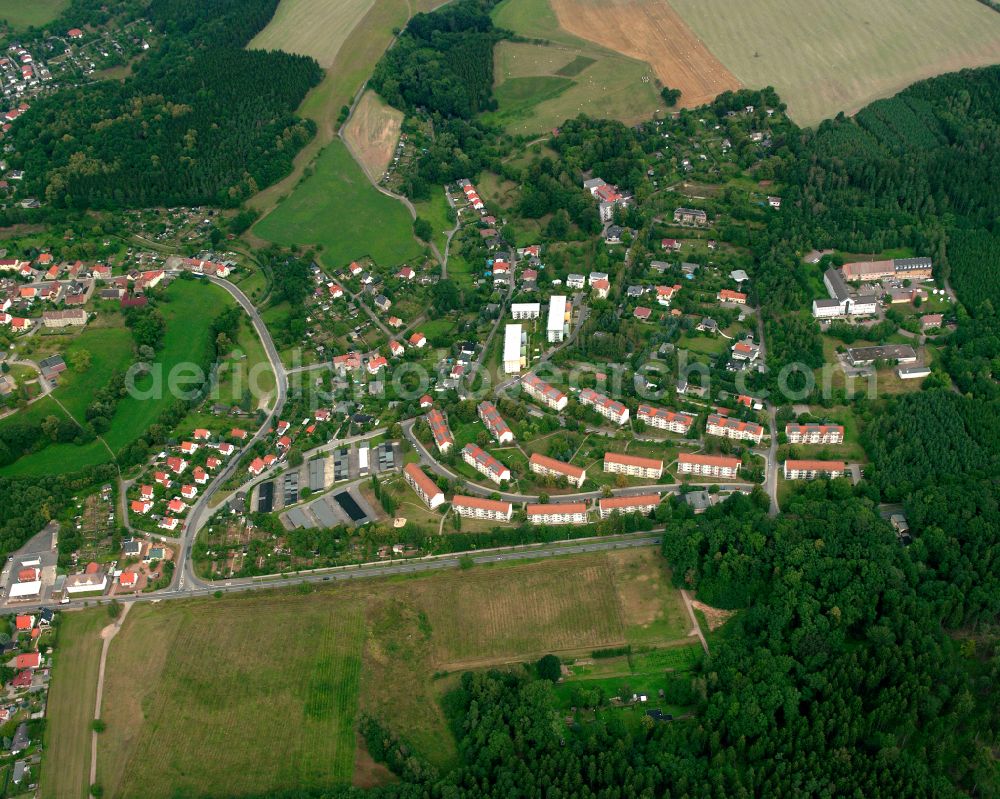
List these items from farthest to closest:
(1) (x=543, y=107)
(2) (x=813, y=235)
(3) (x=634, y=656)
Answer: (1) (x=543, y=107), (2) (x=813, y=235), (3) (x=634, y=656)

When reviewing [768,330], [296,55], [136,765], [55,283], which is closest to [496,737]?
[136,765]

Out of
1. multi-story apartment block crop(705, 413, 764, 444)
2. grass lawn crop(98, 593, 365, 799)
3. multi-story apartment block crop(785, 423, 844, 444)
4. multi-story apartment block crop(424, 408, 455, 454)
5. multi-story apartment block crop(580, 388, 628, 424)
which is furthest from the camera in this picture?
multi-story apartment block crop(580, 388, 628, 424)

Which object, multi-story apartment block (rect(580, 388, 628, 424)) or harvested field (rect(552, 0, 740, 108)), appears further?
harvested field (rect(552, 0, 740, 108))

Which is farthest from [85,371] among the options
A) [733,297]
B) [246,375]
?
[733,297]

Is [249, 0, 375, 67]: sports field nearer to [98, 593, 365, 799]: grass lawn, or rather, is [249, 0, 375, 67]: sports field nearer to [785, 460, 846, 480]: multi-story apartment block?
[98, 593, 365, 799]: grass lawn

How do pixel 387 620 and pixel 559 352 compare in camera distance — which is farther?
pixel 559 352

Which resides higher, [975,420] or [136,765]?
[975,420]

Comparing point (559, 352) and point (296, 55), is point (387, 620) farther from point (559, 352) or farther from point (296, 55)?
point (296, 55)

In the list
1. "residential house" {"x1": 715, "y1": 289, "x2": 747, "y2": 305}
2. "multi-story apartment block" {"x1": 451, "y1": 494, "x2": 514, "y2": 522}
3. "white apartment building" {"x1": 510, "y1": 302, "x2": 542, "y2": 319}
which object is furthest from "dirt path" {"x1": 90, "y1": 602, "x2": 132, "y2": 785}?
"residential house" {"x1": 715, "y1": 289, "x2": 747, "y2": 305}

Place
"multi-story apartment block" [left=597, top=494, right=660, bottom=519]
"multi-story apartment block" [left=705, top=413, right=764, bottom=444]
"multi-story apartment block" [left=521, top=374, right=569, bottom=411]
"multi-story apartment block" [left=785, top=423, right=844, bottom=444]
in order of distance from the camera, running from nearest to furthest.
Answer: "multi-story apartment block" [left=597, top=494, right=660, bottom=519] → "multi-story apartment block" [left=785, top=423, right=844, bottom=444] → "multi-story apartment block" [left=705, top=413, right=764, bottom=444] → "multi-story apartment block" [left=521, top=374, right=569, bottom=411]
